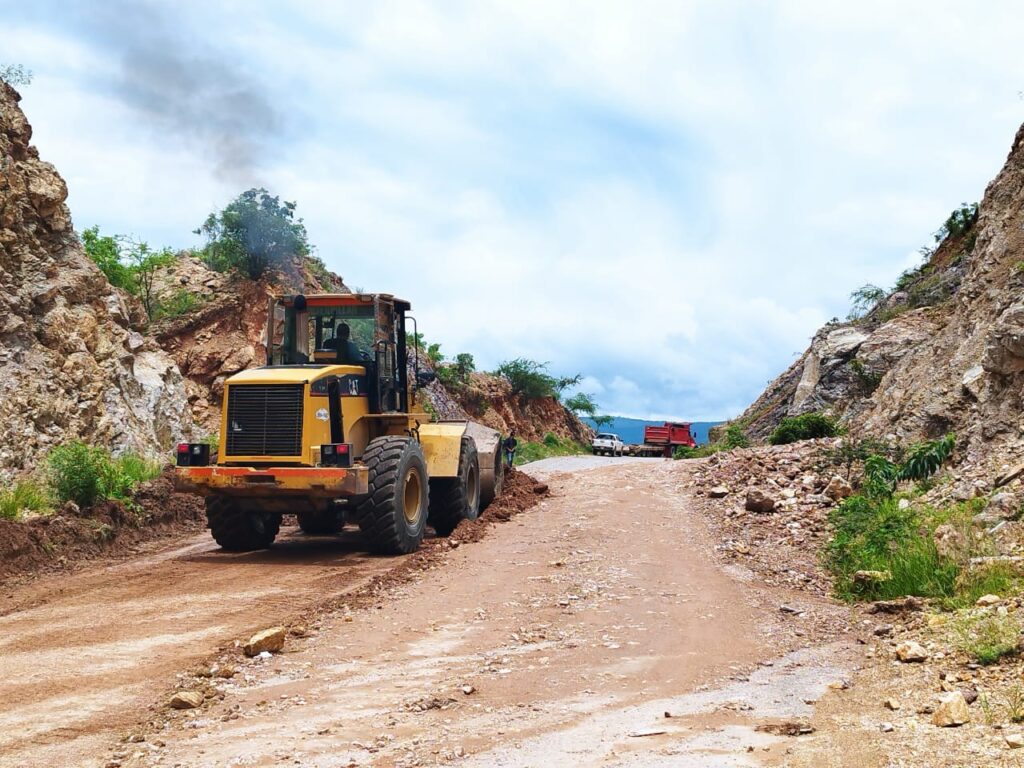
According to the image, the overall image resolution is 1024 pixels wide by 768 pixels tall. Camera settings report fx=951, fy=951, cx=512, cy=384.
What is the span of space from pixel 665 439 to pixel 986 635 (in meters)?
41.5

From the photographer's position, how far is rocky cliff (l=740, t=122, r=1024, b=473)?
1282 cm

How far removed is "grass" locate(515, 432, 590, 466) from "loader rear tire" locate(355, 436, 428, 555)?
2562cm

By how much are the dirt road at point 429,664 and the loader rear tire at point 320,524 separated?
2.72 meters

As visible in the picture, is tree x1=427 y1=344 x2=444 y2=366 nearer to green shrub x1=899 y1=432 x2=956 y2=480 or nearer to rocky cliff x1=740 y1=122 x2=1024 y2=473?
rocky cliff x1=740 y1=122 x2=1024 y2=473

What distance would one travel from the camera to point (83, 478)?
13586 mm

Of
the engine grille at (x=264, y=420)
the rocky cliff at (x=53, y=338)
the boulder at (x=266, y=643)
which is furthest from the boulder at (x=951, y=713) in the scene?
the rocky cliff at (x=53, y=338)

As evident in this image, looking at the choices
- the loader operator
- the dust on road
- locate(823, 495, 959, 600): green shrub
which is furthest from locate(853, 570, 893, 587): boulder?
the loader operator

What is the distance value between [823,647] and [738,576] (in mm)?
3244

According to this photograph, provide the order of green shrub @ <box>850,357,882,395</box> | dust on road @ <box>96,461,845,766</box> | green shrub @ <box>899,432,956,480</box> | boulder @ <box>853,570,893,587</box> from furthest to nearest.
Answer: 1. green shrub @ <box>850,357,882,395</box>
2. green shrub @ <box>899,432,956,480</box>
3. boulder @ <box>853,570,893,587</box>
4. dust on road @ <box>96,461,845,766</box>

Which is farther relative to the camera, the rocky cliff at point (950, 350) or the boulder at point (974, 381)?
the boulder at point (974, 381)

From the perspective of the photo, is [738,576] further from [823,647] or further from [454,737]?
[454,737]

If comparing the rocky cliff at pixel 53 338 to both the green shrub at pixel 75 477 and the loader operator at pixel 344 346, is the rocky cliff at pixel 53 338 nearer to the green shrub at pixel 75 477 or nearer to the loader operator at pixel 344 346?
the green shrub at pixel 75 477

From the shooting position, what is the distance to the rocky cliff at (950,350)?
12.8 m

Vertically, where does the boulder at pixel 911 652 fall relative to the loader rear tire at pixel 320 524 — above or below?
below
